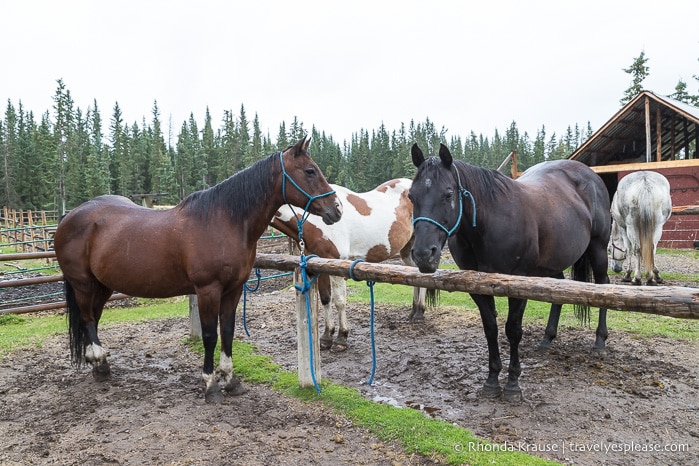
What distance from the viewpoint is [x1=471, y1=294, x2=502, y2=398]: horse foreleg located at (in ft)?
10.7

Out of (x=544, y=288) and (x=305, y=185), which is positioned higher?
(x=305, y=185)

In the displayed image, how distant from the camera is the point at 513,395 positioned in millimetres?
3266

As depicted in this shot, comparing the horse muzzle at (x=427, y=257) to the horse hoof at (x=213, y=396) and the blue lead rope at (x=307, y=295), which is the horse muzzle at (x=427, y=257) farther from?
the horse hoof at (x=213, y=396)

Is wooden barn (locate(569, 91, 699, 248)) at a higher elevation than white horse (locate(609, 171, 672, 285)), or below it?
higher

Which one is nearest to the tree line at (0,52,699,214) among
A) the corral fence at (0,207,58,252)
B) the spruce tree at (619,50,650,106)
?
the spruce tree at (619,50,650,106)

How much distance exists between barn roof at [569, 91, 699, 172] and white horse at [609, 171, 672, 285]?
6342mm

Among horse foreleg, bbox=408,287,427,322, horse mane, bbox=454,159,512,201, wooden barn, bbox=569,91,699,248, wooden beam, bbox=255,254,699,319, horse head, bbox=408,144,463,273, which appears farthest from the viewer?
wooden barn, bbox=569,91,699,248

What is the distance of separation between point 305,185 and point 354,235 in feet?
6.90

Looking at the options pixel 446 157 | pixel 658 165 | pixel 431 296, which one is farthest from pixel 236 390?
pixel 658 165

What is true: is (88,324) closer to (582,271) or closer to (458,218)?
(458,218)

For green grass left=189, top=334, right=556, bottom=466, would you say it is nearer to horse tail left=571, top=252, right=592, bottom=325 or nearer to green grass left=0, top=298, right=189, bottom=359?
horse tail left=571, top=252, right=592, bottom=325

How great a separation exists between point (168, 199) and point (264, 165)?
53278mm

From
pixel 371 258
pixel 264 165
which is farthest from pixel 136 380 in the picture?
pixel 371 258

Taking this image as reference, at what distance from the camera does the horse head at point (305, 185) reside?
3.48m
